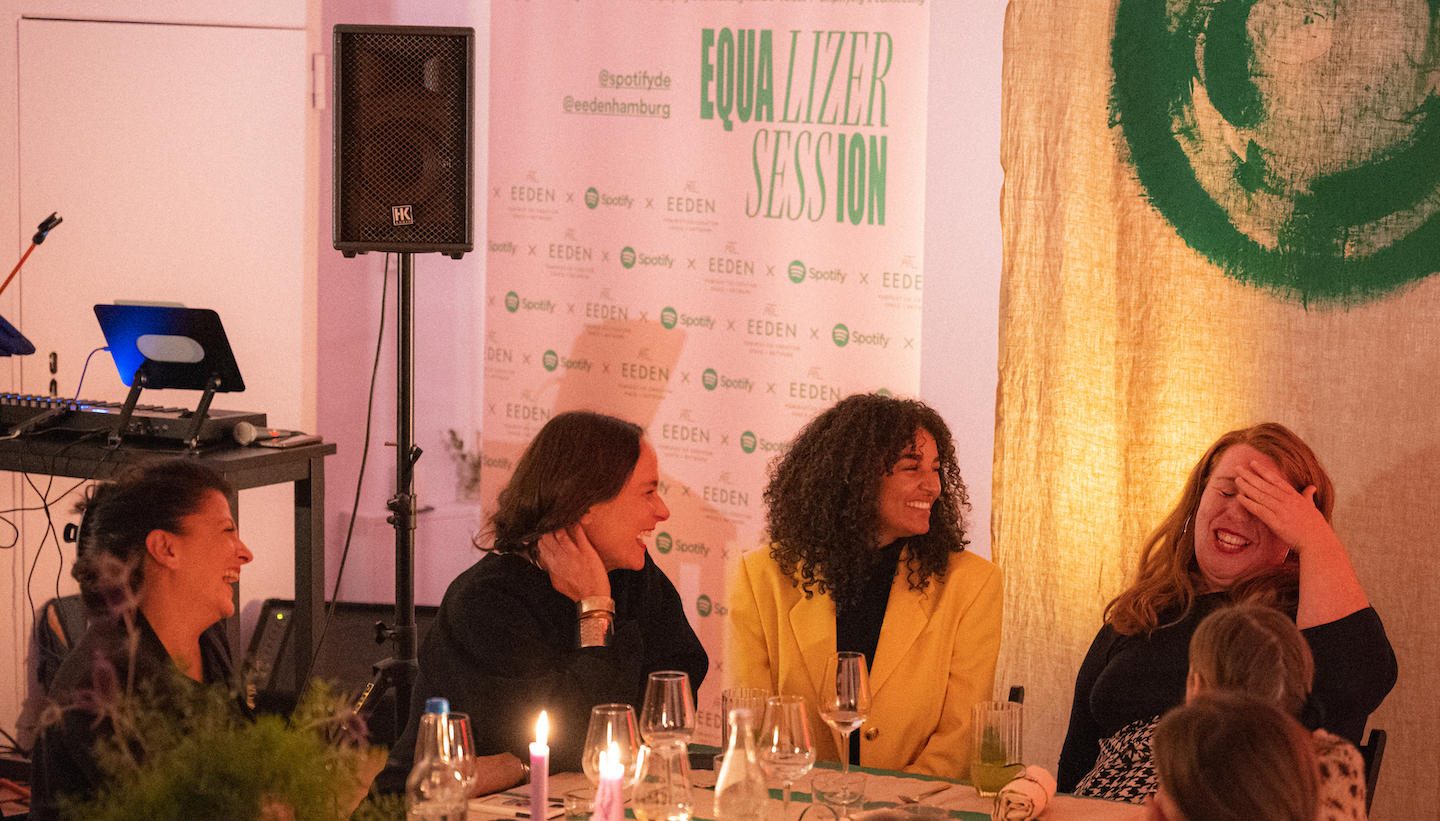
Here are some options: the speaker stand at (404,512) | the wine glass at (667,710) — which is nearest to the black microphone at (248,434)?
the speaker stand at (404,512)

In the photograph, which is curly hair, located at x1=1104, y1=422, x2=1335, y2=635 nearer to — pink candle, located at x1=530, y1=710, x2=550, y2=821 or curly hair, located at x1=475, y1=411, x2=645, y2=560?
curly hair, located at x1=475, y1=411, x2=645, y2=560

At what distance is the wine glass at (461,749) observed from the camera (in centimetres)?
166

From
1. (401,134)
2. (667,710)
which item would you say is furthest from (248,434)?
(667,710)

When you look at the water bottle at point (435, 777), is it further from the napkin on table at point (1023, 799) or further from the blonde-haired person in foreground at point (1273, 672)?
the blonde-haired person in foreground at point (1273, 672)

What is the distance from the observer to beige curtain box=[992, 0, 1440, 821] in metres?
3.08

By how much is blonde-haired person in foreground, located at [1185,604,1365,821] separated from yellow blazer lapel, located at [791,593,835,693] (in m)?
0.97

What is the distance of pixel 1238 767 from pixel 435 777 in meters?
0.95

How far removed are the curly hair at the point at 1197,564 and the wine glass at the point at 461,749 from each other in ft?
5.04

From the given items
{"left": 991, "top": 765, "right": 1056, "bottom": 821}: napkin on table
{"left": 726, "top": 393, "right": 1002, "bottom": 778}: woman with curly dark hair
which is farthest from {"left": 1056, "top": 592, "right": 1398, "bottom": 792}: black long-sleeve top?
{"left": 991, "top": 765, "right": 1056, "bottom": 821}: napkin on table

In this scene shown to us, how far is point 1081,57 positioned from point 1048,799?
2.11 m

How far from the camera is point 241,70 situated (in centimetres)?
494

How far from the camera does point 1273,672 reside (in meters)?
1.86

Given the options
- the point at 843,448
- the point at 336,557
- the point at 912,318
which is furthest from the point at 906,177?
the point at 336,557

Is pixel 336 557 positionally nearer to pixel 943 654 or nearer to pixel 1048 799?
pixel 943 654
